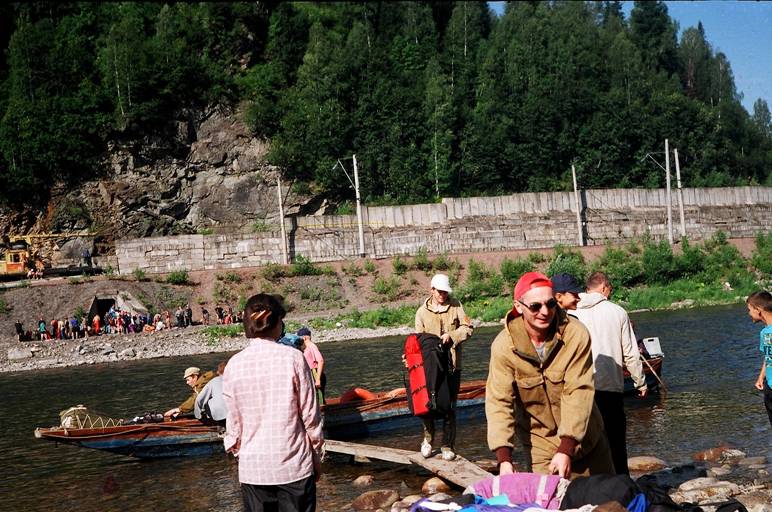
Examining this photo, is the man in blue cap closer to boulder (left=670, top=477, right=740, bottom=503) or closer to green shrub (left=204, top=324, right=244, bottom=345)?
boulder (left=670, top=477, right=740, bottom=503)

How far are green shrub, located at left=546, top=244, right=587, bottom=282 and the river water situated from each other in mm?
19692

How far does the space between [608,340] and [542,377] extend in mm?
2544

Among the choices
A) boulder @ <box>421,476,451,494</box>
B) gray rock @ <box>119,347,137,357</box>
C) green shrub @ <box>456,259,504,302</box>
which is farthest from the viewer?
green shrub @ <box>456,259,504,302</box>

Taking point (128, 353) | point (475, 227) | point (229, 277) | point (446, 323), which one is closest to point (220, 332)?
point (128, 353)

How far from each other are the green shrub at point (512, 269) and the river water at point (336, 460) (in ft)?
69.0

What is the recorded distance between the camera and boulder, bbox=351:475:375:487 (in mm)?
11836

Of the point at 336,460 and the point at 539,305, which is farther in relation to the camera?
the point at 336,460

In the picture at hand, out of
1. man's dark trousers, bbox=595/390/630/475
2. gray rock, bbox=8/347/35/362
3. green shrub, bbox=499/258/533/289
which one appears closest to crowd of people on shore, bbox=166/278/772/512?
man's dark trousers, bbox=595/390/630/475

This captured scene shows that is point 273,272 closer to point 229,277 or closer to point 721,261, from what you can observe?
point 229,277

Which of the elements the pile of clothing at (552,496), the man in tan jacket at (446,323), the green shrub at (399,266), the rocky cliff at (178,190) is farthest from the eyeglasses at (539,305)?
the rocky cliff at (178,190)

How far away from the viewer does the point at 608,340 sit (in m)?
8.03

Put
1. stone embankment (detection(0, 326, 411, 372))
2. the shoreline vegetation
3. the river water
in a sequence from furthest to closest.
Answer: the shoreline vegetation < stone embankment (detection(0, 326, 411, 372)) < the river water

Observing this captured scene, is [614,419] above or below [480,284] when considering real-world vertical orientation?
above

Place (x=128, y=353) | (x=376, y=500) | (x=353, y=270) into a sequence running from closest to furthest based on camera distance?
1. (x=376, y=500)
2. (x=128, y=353)
3. (x=353, y=270)
